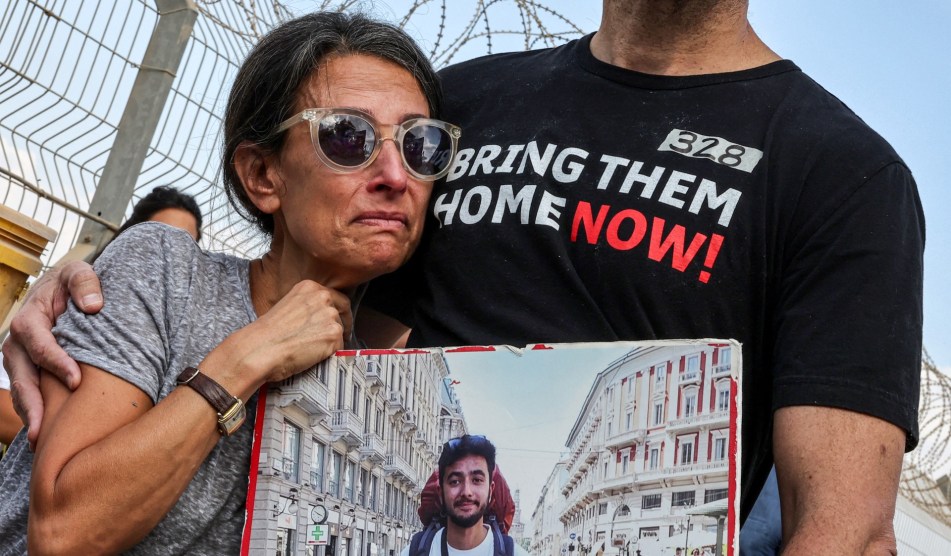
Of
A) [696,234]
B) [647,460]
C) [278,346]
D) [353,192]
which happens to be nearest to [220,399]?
[278,346]

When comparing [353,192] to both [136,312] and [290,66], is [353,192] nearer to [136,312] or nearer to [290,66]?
[290,66]

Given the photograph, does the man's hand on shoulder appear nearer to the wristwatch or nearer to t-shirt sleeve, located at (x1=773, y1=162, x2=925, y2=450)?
the wristwatch

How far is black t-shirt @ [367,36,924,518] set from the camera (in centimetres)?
183

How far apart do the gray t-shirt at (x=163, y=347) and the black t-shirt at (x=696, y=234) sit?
45 cm

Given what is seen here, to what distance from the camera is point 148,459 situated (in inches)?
76.4

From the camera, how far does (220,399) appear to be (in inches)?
79.0

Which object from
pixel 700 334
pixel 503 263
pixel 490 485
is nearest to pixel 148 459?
pixel 490 485

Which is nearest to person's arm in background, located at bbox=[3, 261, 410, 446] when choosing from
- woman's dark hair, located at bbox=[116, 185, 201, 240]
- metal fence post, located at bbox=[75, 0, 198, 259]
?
metal fence post, located at bbox=[75, 0, 198, 259]

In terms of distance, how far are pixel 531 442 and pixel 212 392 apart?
23.1 inches

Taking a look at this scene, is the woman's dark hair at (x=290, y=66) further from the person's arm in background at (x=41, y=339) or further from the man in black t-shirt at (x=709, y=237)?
the person's arm in background at (x=41, y=339)

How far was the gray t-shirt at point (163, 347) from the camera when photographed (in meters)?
2.10

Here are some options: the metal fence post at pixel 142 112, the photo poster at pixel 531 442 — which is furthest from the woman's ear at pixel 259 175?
the metal fence post at pixel 142 112

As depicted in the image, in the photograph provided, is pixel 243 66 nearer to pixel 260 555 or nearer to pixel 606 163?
pixel 606 163

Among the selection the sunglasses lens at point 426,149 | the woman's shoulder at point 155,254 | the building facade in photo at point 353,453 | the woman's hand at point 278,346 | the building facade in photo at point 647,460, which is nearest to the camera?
the building facade in photo at point 647,460
